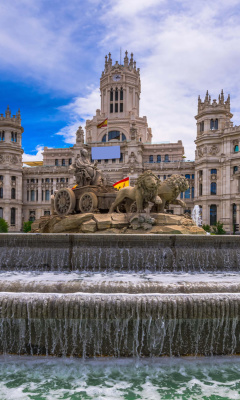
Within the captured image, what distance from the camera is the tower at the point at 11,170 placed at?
8188cm

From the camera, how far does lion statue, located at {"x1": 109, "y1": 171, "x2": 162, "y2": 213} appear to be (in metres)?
14.7

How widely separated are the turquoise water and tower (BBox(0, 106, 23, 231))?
78082 millimetres

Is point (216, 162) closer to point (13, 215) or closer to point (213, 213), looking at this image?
Result: point (213, 213)

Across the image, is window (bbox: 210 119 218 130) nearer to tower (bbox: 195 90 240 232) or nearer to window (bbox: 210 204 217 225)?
tower (bbox: 195 90 240 232)

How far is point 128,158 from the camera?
8112 cm

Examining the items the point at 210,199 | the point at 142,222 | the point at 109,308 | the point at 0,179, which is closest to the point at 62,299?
the point at 109,308

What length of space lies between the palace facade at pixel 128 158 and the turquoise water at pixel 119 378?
61347 mm

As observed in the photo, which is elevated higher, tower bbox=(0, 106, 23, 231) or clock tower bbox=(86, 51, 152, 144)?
clock tower bbox=(86, 51, 152, 144)

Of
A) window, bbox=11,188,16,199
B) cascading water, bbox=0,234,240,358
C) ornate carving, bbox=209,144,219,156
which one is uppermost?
ornate carving, bbox=209,144,219,156

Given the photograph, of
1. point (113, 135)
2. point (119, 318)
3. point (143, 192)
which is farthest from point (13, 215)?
point (119, 318)

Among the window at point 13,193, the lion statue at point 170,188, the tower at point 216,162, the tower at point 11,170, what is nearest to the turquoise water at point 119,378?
the lion statue at point 170,188

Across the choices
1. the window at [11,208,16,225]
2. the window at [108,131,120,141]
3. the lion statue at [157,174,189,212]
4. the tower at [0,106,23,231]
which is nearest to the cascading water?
the lion statue at [157,174,189,212]

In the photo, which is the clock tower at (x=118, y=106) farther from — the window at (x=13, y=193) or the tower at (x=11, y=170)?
the window at (x=13, y=193)

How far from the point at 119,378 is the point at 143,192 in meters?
9.49
